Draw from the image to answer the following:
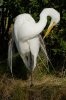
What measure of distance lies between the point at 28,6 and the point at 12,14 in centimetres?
48

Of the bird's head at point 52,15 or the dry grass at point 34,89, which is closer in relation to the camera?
the dry grass at point 34,89

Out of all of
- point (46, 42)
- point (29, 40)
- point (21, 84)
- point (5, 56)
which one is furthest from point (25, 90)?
point (5, 56)

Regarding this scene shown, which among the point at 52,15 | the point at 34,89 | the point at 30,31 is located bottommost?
the point at 34,89

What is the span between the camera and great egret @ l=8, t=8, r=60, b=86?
6.30 m

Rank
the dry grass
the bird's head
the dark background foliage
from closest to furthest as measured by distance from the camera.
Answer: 1. the dry grass
2. the bird's head
3. the dark background foliage

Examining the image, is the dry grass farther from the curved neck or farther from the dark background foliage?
the curved neck

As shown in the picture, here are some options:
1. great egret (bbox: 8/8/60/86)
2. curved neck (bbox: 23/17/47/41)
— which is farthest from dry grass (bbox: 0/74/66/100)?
curved neck (bbox: 23/17/47/41)

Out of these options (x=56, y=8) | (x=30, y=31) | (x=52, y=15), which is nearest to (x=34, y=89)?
(x=30, y=31)

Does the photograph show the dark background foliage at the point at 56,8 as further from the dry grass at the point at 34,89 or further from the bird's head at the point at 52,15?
the dry grass at the point at 34,89

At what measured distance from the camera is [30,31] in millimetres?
6293

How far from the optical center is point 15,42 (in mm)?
6609

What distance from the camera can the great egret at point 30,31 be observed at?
20.7ft

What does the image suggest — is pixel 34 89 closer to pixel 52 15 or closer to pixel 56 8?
pixel 52 15

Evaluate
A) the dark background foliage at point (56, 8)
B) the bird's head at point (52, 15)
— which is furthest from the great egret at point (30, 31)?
the dark background foliage at point (56, 8)
